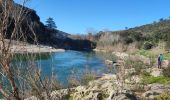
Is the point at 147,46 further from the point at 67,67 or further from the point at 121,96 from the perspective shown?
the point at 121,96

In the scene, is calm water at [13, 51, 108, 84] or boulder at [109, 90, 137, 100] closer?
boulder at [109, 90, 137, 100]

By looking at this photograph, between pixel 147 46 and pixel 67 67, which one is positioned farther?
pixel 147 46

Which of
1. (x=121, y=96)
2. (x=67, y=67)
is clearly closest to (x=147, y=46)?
(x=67, y=67)

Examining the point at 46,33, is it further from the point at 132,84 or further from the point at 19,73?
the point at 19,73

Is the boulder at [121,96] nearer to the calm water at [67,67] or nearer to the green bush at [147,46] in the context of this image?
the calm water at [67,67]

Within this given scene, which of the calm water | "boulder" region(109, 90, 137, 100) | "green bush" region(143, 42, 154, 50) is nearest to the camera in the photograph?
"boulder" region(109, 90, 137, 100)

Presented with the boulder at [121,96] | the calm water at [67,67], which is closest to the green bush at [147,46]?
the calm water at [67,67]

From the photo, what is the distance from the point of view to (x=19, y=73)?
5.11 metres

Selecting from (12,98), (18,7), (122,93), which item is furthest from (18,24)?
(122,93)

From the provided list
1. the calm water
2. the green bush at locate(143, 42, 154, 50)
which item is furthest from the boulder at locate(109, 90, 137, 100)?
the green bush at locate(143, 42, 154, 50)

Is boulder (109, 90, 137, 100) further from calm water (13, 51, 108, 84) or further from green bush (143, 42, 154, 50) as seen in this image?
green bush (143, 42, 154, 50)

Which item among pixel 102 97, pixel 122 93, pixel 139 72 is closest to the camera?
pixel 122 93

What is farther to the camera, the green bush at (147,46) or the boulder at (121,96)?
the green bush at (147,46)

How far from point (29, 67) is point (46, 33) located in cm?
11064
